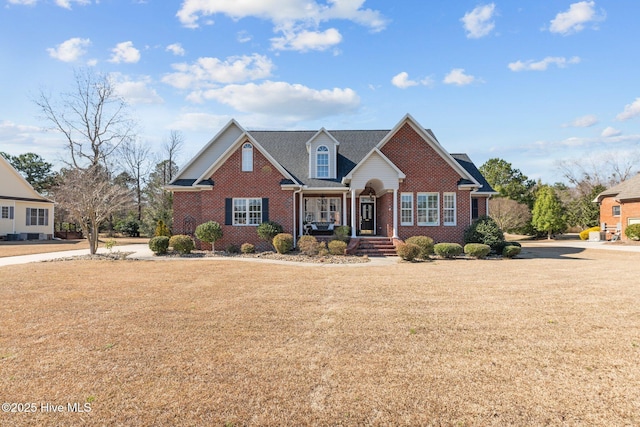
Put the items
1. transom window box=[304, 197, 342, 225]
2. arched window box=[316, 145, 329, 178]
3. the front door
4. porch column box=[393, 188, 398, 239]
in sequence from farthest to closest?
the front door, transom window box=[304, 197, 342, 225], arched window box=[316, 145, 329, 178], porch column box=[393, 188, 398, 239]

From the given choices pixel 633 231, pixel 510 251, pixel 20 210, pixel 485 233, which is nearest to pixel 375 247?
pixel 485 233

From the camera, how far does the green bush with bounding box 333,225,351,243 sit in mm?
20219

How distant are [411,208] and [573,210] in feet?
105

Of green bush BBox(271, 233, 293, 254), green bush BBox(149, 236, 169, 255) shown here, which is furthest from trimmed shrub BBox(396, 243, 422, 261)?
green bush BBox(149, 236, 169, 255)

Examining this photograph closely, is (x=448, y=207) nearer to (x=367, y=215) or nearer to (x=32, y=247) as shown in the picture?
(x=367, y=215)

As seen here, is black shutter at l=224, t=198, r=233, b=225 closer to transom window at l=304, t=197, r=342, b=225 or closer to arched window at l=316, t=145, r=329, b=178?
transom window at l=304, t=197, r=342, b=225

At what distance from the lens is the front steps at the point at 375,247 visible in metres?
20.0

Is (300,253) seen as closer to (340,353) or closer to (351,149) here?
(351,149)

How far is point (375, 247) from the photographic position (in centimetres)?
2047

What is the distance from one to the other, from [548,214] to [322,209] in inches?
979

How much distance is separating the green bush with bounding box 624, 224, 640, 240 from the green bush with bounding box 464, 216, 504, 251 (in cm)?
1812

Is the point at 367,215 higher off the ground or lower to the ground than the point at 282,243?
higher

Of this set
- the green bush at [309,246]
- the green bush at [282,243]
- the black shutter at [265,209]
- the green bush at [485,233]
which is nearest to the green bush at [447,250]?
the green bush at [485,233]

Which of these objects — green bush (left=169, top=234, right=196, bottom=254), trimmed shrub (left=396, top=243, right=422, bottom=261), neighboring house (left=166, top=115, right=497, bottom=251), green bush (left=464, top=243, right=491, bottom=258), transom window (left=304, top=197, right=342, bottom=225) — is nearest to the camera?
trimmed shrub (left=396, top=243, right=422, bottom=261)
